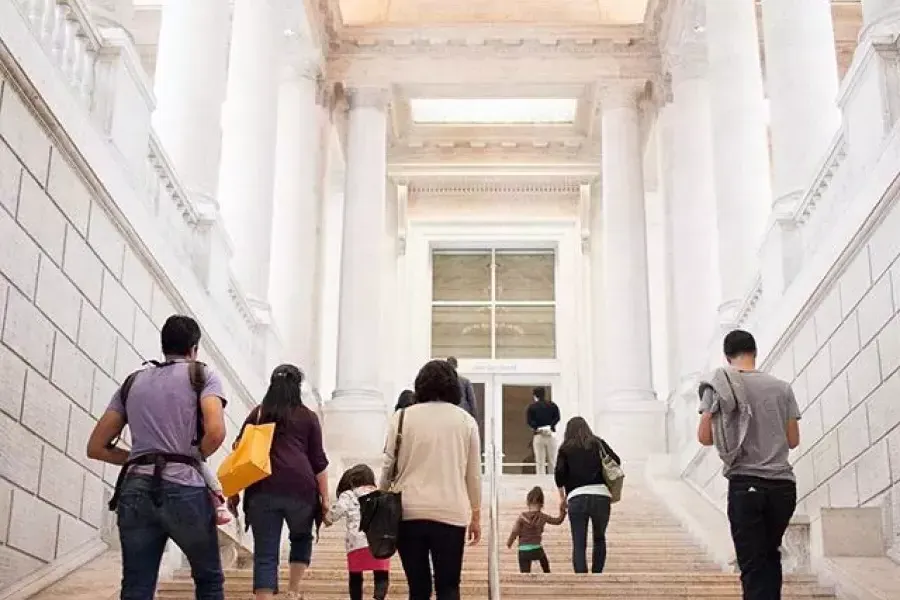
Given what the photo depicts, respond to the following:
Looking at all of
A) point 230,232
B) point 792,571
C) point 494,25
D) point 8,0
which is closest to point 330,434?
point 230,232

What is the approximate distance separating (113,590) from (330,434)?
10.9 m

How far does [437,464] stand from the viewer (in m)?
5.18

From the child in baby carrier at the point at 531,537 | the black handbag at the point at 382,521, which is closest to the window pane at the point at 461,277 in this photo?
the child in baby carrier at the point at 531,537

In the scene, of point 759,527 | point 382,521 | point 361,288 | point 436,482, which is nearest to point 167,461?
point 382,521

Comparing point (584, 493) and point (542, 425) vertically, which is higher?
point (542, 425)

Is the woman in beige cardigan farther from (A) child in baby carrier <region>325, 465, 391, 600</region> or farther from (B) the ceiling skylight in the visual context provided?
(B) the ceiling skylight

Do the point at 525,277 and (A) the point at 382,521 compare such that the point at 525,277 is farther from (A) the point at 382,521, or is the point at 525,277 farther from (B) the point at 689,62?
(A) the point at 382,521

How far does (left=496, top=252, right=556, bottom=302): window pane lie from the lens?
23.3 metres

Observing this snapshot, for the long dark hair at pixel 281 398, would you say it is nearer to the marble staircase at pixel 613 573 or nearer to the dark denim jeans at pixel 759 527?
the marble staircase at pixel 613 573

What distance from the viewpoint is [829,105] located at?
38.7 feet

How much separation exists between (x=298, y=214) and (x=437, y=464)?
13.0m

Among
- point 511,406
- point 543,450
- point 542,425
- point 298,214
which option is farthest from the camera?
point 511,406

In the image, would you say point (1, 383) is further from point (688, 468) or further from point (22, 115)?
point (688, 468)

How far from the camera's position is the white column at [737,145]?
14609 millimetres
